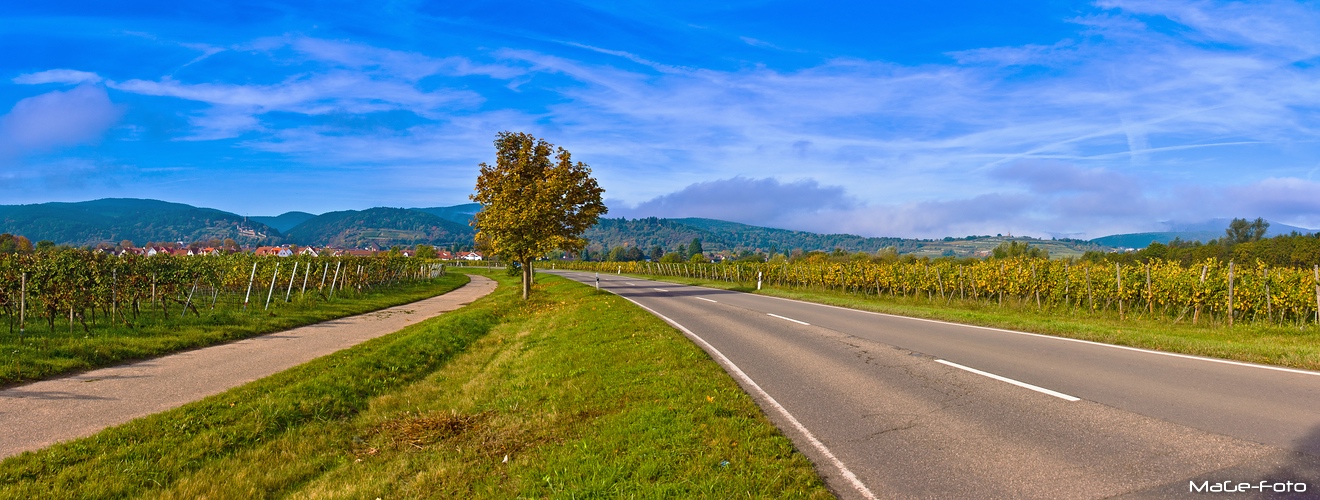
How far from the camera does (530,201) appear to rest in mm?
27125

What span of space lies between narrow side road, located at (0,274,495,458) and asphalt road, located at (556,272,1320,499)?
854 cm

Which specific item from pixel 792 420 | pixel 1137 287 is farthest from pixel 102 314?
pixel 1137 287

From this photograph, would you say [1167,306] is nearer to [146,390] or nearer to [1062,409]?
[1062,409]

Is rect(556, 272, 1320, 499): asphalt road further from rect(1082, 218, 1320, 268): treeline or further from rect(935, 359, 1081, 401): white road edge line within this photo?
rect(1082, 218, 1320, 268): treeline

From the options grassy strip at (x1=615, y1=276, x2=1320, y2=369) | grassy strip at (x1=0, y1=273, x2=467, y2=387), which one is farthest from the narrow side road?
grassy strip at (x1=615, y1=276, x2=1320, y2=369)

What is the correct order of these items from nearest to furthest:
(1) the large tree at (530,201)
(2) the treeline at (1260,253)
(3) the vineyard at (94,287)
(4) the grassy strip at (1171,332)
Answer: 1. (4) the grassy strip at (1171,332)
2. (3) the vineyard at (94,287)
3. (1) the large tree at (530,201)
4. (2) the treeline at (1260,253)

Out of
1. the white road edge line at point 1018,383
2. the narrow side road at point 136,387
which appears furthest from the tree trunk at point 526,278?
the white road edge line at point 1018,383

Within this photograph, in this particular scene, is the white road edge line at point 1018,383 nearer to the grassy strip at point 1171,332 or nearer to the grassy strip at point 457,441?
the grassy strip at point 457,441

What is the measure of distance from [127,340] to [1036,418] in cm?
1738

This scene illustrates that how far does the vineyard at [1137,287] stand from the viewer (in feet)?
53.0

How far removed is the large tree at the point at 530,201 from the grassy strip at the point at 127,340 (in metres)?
8.12

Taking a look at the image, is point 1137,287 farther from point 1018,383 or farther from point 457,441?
point 457,441

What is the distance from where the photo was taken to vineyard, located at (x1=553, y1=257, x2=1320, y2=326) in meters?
16.2

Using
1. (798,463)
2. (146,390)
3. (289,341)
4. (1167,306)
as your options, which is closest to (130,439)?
(146,390)
